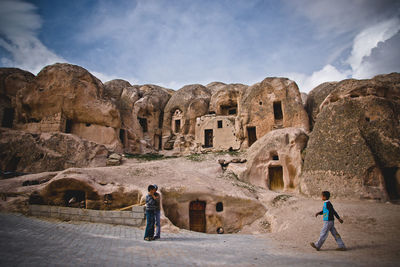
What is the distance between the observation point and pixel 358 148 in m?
10.2

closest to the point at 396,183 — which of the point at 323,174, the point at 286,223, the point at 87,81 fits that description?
the point at 323,174

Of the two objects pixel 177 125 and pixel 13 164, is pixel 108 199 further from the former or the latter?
Result: pixel 177 125

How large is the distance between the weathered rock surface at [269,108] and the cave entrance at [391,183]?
8.55 m

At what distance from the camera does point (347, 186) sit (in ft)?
32.2

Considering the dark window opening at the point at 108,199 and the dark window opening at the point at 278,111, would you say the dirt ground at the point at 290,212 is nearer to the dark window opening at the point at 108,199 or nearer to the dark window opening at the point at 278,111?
the dark window opening at the point at 108,199

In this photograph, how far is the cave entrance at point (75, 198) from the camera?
855cm

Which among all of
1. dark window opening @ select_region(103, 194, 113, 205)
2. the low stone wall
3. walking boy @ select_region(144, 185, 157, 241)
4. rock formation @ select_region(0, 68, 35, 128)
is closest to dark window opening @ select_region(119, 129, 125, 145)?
rock formation @ select_region(0, 68, 35, 128)

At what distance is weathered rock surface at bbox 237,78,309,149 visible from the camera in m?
18.5

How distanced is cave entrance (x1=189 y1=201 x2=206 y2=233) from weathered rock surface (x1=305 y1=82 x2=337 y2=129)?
13238 mm

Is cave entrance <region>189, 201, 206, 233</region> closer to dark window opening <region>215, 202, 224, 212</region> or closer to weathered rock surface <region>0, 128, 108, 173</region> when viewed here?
dark window opening <region>215, 202, 224, 212</region>

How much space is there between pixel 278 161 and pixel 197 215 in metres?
6.43

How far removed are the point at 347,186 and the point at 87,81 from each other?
20.1 metres

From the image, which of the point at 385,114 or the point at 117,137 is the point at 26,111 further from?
the point at 385,114

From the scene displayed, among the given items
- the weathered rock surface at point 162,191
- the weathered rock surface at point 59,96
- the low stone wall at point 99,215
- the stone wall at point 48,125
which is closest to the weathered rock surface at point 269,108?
the weathered rock surface at point 162,191
